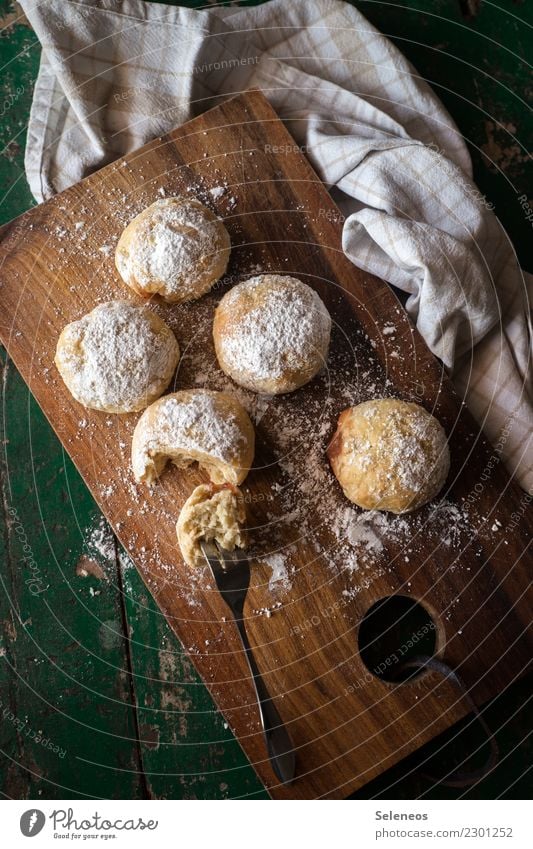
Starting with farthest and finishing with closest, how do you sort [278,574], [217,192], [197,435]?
[217,192] < [278,574] < [197,435]

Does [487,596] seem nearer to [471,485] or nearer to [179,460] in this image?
[471,485]

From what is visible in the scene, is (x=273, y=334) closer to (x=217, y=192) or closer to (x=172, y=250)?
(x=172, y=250)

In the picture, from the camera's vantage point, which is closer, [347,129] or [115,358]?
[115,358]

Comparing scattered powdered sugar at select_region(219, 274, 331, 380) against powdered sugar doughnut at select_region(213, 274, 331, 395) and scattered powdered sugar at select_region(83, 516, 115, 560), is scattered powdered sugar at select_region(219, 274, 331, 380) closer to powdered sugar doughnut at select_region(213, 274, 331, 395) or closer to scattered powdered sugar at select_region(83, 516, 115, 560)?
powdered sugar doughnut at select_region(213, 274, 331, 395)

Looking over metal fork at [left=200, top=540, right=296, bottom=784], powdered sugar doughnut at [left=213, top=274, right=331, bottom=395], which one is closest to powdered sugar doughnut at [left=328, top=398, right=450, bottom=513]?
powdered sugar doughnut at [left=213, top=274, right=331, bottom=395]

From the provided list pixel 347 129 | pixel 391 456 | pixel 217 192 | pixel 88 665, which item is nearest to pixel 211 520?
pixel 391 456

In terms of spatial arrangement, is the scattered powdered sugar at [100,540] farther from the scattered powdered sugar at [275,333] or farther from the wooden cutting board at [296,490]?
the scattered powdered sugar at [275,333]

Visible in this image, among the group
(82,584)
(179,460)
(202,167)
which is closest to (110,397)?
(179,460)
